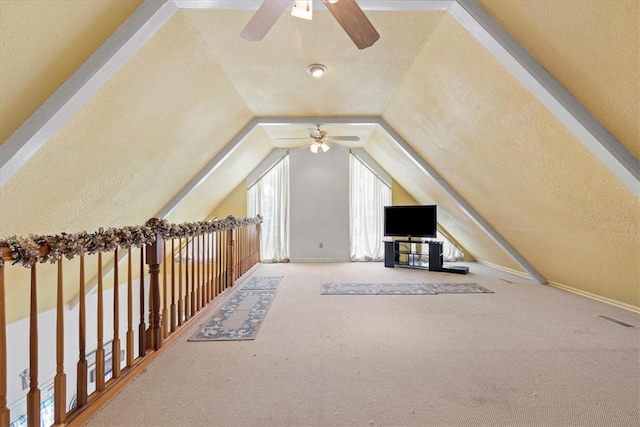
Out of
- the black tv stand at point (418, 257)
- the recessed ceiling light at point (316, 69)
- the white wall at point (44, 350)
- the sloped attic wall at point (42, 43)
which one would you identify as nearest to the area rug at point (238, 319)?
the white wall at point (44, 350)

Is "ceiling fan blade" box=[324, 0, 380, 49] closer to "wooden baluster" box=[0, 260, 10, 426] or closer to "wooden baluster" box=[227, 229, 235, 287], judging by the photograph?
"wooden baluster" box=[0, 260, 10, 426]

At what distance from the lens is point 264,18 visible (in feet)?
5.67

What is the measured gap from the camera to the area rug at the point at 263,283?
4.11m

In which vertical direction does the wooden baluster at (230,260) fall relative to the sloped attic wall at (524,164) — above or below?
below

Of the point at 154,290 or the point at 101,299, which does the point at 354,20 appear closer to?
the point at 101,299

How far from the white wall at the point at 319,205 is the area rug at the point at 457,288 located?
2.50 m

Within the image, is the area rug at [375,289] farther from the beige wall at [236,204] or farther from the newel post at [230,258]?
the beige wall at [236,204]

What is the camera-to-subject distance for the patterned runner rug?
151 inches

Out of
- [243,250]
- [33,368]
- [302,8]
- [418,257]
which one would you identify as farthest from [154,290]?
[418,257]

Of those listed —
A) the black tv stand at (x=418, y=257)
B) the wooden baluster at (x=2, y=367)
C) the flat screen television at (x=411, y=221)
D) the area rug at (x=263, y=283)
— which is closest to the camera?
the wooden baluster at (x=2, y=367)

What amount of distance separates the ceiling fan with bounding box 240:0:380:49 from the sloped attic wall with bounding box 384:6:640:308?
100 cm

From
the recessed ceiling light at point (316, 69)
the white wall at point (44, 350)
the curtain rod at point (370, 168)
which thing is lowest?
the white wall at point (44, 350)

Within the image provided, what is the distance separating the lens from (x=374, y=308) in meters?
3.20

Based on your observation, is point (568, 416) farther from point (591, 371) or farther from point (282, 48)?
point (282, 48)
